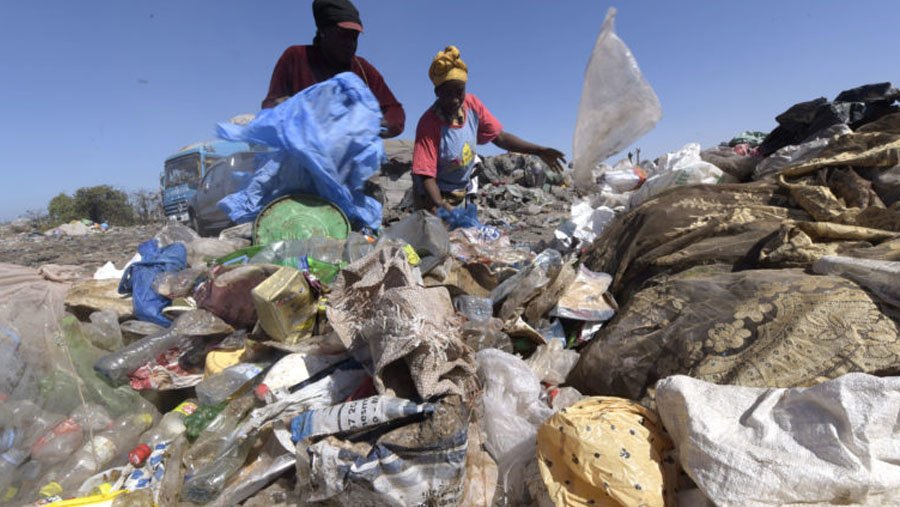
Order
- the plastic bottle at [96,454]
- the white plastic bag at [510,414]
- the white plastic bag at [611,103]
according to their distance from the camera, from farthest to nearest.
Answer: the white plastic bag at [611,103]
the plastic bottle at [96,454]
the white plastic bag at [510,414]

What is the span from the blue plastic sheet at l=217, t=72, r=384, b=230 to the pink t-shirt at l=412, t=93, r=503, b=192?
0.33 m

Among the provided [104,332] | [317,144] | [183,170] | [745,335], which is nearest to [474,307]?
[745,335]

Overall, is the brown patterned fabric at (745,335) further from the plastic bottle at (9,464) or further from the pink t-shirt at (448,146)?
the plastic bottle at (9,464)

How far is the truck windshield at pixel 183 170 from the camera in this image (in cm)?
1055

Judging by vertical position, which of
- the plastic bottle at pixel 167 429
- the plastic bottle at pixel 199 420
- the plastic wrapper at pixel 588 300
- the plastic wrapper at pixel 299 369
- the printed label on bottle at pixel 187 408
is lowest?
the plastic bottle at pixel 167 429

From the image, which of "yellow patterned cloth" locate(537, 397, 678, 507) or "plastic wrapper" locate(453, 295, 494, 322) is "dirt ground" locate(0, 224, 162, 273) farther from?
"yellow patterned cloth" locate(537, 397, 678, 507)

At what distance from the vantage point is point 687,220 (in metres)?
2.06

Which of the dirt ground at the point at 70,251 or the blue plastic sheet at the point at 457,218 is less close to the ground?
the blue plastic sheet at the point at 457,218

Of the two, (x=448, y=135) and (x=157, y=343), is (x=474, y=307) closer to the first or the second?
(x=157, y=343)

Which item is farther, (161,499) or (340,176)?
(340,176)

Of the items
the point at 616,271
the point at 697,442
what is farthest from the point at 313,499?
the point at 616,271

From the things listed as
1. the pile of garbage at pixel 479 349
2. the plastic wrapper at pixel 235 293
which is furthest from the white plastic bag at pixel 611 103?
the plastic wrapper at pixel 235 293

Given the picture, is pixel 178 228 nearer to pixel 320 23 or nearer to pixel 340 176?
pixel 340 176

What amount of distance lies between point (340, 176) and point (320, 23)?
100 cm
